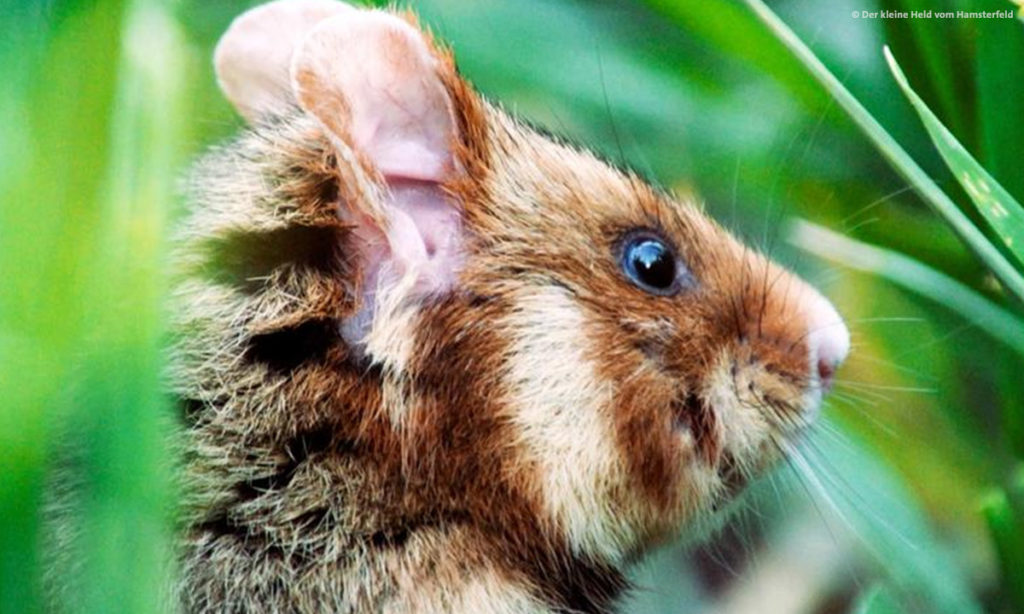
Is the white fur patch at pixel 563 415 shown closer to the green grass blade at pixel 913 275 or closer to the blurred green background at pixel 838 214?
the blurred green background at pixel 838 214

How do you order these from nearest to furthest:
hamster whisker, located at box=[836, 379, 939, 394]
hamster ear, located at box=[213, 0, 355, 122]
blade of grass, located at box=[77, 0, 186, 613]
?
blade of grass, located at box=[77, 0, 186, 613] → hamster ear, located at box=[213, 0, 355, 122] → hamster whisker, located at box=[836, 379, 939, 394]

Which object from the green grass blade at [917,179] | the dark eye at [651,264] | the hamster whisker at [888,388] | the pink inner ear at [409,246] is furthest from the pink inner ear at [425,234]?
the hamster whisker at [888,388]

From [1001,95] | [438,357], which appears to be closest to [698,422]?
[438,357]

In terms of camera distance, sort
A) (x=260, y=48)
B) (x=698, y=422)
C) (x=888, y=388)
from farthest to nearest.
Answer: (x=888, y=388), (x=260, y=48), (x=698, y=422)

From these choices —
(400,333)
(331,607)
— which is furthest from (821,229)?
(331,607)

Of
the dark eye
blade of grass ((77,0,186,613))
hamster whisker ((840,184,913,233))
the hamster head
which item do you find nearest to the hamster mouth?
the hamster head

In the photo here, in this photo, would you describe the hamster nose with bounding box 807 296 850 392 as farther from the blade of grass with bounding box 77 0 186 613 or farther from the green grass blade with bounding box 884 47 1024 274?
the blade of grass with bounding box 77 0 186 613

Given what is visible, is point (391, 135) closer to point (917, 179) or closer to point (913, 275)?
point (917, 179)
